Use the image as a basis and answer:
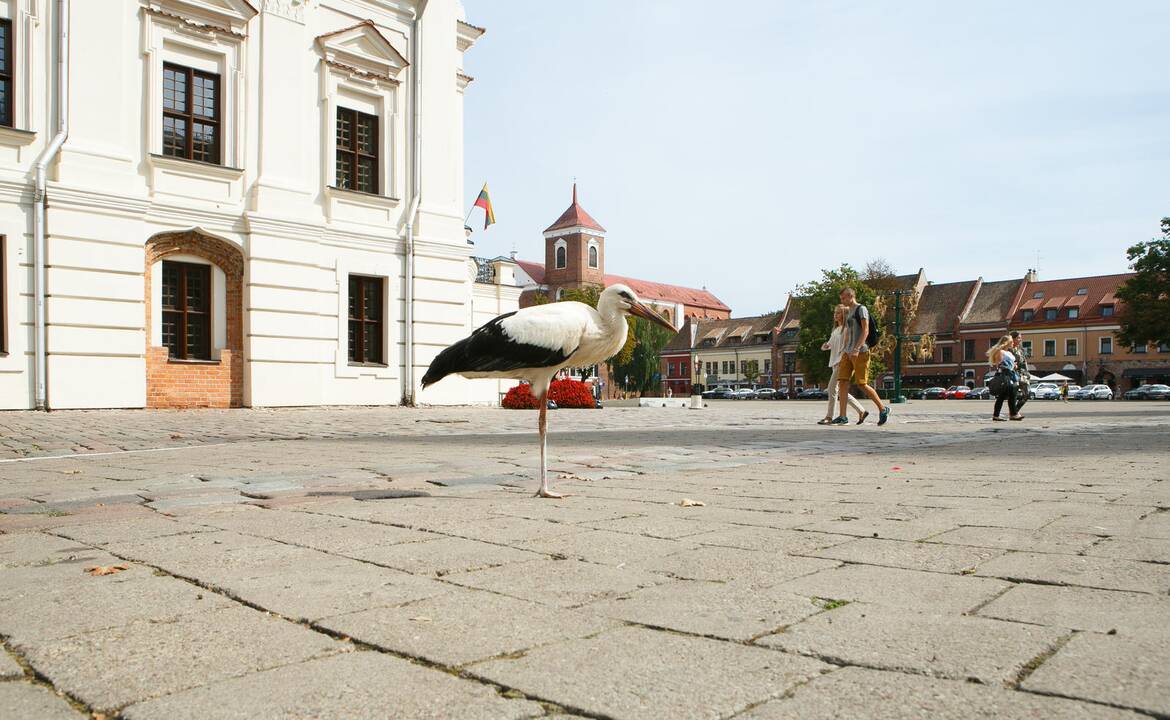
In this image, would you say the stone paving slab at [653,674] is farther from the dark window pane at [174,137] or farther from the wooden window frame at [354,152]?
the wooden window frame at [354,152]

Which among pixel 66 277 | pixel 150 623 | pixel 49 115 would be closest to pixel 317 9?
pixel 49 115

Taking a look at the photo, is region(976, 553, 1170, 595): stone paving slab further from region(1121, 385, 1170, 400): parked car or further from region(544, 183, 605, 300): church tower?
region(544, 183, 605, 300): church tower

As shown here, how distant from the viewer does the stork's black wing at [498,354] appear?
528cm

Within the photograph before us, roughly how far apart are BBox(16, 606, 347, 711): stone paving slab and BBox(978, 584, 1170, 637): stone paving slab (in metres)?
1.87

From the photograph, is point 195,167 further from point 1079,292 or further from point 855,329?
point 1079,292

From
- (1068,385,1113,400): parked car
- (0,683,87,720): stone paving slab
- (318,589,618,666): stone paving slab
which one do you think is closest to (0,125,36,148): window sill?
(318,589,618,666): stone paving slab

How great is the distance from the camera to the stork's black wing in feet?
17.3

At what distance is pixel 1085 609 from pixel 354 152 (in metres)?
20.4

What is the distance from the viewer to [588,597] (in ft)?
8.91

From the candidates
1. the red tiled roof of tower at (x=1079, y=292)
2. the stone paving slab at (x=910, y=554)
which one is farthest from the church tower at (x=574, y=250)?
the stone paving slab at (x=910, y=554)

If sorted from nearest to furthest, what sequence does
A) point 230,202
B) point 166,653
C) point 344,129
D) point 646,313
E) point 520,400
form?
point 166,653, point 646,313, point 230,202, point 344,129, point 520,400

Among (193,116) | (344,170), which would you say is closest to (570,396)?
(344,170)

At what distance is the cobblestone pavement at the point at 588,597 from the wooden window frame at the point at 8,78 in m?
12.8

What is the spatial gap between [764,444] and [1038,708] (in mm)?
8071
